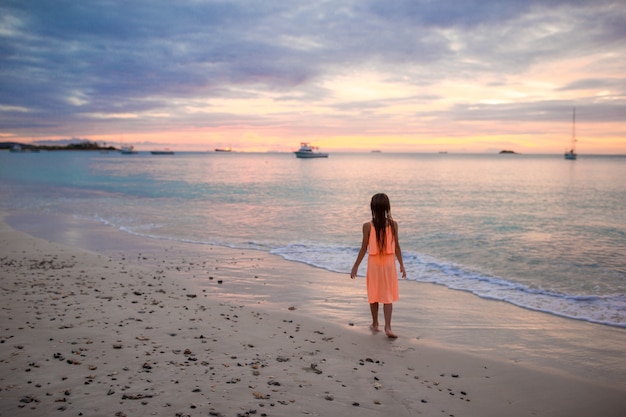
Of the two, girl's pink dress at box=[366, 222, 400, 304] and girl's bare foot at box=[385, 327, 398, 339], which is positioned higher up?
girl's pink dress at box=[366, 222, 400, 304]

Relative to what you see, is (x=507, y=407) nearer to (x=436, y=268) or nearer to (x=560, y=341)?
(x=560, y=341)

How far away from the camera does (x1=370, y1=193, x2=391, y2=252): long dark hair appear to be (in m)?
6.15

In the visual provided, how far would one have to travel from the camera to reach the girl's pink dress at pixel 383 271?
6.31 m

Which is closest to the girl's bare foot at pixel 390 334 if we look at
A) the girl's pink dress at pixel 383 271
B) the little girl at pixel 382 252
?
the little girl at pixel 382 252

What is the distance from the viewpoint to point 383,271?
6.43m

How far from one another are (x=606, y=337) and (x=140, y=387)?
6.89 m

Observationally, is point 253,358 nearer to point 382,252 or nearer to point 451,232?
point 382,252

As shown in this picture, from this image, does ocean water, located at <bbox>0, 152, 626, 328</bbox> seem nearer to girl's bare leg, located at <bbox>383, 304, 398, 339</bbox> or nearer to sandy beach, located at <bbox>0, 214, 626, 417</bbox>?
sandy beach, located at <bbox>0, 214, 626, 417</bbox>

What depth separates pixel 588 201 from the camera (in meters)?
28.0

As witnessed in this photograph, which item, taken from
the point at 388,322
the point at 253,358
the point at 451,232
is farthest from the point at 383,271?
the point at 451,232

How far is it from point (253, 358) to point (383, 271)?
→ 2341 mm

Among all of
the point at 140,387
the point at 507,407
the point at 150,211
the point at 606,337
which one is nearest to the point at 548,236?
the point at 606,337

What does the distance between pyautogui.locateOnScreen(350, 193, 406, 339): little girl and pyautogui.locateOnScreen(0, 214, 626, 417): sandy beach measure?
602 mm

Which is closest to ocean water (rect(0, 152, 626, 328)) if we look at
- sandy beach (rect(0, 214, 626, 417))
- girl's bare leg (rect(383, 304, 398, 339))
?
sandy beach (rect(0, 214, 626, 417))
